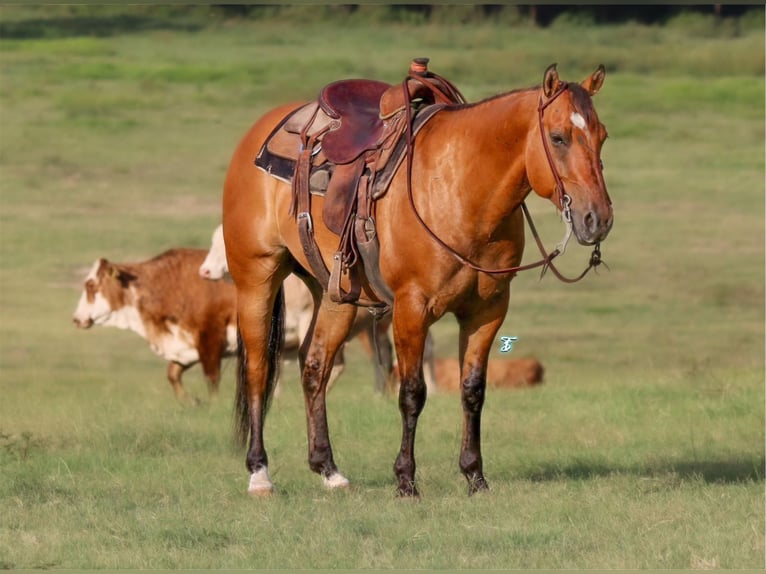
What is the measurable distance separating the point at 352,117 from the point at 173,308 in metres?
6.95

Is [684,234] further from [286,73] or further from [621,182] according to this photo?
[286,73]

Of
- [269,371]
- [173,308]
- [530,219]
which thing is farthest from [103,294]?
[530,219]

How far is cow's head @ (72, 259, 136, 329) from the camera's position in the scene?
15914 millimetres

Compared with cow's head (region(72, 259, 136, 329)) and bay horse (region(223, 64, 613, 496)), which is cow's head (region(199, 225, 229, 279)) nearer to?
cow's head (region(72, 259, 136, 329))

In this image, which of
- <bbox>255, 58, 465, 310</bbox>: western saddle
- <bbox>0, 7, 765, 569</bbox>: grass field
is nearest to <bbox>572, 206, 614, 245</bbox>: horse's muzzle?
<bbox>255, 58, 465, 310</bbox>: western saddle

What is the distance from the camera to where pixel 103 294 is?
16.0m

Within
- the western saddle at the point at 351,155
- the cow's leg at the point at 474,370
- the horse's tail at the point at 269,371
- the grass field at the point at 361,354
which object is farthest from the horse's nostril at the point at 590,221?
the horse's tail at the point at 269,371

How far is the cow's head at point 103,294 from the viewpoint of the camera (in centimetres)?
1591

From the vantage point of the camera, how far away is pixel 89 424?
434 inches

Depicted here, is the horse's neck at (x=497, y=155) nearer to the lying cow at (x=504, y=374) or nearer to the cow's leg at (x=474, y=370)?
the cow's leg at (x=474, y=370)

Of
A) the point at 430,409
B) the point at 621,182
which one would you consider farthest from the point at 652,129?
the point at 430,409

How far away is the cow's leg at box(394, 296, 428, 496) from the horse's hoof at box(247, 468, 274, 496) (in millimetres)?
733

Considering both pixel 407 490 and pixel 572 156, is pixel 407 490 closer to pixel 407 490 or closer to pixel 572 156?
pixel 407 490

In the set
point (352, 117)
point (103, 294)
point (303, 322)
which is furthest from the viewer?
point (103, 294)
